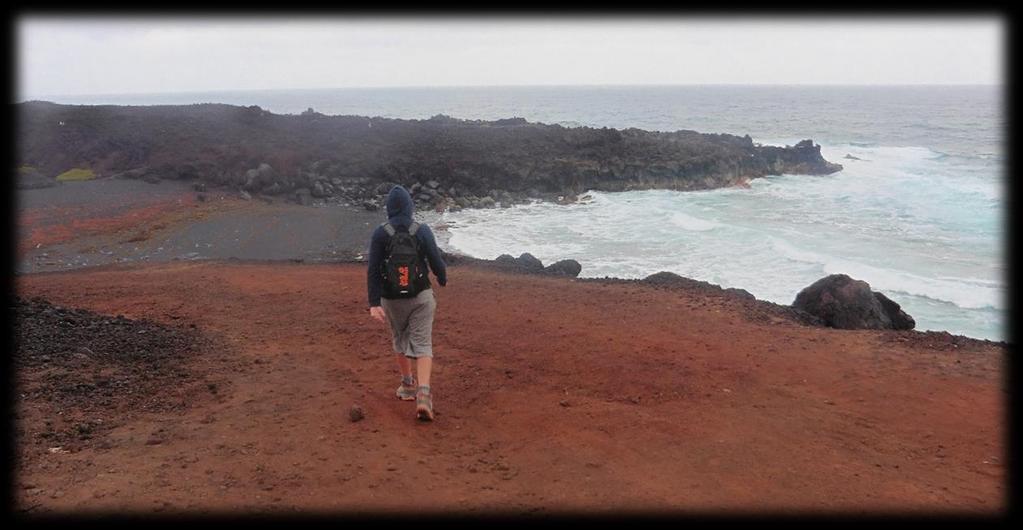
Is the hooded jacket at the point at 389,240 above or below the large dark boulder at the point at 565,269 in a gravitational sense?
above

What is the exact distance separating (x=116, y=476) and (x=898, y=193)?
94.0 feet

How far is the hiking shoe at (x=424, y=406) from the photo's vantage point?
→ 5.07 meters

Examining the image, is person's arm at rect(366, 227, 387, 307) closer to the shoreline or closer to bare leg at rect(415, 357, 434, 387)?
bare leg at rect(415, 357, 434, 387)

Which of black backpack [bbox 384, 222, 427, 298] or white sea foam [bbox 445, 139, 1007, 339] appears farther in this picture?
white sea foam [bbox 445, 139, 1007, 339]

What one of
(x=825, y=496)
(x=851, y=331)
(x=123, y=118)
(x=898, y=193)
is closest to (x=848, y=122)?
(x=898, y=193)

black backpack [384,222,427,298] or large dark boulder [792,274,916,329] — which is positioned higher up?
black backpack [384,222,427,298]

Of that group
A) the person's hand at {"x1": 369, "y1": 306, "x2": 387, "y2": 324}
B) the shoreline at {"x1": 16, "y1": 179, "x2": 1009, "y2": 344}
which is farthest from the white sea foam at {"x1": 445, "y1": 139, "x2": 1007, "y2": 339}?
the person's hand at {"x1": 369, "y1": 306, "x2": 387, "y2": 324}

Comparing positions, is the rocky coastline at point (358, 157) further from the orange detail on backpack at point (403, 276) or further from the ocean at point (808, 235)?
the orange detail on backpack at point (403, 276)

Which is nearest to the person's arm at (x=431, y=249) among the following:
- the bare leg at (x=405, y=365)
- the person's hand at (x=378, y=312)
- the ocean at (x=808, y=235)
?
the person's hand at (x=378, y=312)

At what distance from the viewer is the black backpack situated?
4.98m

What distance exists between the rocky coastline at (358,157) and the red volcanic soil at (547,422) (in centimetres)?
1464

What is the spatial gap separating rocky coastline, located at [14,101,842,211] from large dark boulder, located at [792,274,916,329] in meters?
14.6

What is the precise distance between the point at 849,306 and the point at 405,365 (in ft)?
22.2

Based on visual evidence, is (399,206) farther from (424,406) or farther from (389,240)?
(424,406)
